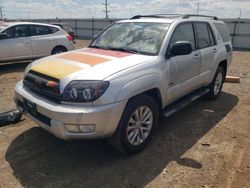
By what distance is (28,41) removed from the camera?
9.26 m

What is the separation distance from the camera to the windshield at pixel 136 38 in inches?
155

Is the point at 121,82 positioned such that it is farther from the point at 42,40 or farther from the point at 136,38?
the point at 42,40

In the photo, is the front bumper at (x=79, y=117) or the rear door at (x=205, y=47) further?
the rear door at (x=205, y=47)

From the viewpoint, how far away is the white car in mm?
8805

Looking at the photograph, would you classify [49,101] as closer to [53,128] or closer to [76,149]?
[53,128]

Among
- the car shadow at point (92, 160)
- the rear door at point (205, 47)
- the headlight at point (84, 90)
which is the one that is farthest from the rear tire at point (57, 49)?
the headlight at point (84, 90)

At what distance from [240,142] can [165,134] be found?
1174 millimetres

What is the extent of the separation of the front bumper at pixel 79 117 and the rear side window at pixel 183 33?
1.61 m

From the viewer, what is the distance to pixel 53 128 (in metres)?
3.05

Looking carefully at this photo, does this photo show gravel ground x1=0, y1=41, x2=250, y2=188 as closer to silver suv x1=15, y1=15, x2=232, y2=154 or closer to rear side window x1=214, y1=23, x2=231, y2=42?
silver suv x1=15, y1=15, x2=232, y2=154

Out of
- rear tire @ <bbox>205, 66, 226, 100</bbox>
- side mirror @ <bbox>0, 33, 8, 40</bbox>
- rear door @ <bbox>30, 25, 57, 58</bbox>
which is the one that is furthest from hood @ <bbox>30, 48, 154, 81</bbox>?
rear door @ <bbox>30, 25, 57, 58</bbox>

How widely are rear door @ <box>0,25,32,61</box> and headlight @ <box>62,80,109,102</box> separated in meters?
6.79

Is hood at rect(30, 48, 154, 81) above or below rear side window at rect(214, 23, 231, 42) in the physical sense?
below

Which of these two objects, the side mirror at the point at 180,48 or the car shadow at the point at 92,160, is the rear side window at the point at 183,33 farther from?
the car shadow at the point at 92,160
